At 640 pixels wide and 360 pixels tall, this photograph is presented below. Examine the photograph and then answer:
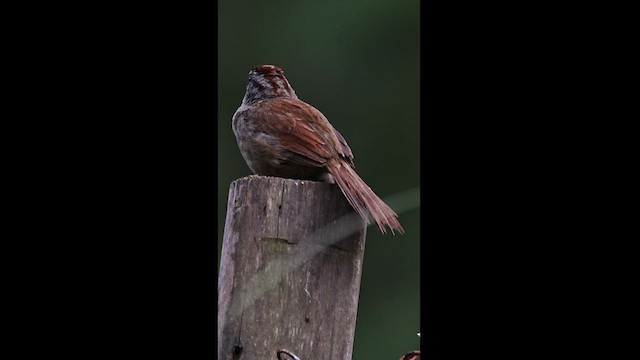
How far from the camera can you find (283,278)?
2262 millimetres

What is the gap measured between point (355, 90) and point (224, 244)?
3.23m

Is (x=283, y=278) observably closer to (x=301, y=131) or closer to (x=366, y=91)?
(x=301, y=131)

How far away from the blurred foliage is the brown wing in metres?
1.03

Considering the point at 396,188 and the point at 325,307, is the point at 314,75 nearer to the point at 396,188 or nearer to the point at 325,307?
the point at 396,188

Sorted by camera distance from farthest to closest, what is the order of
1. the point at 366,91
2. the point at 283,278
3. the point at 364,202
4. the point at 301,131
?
1. the point at 366,91
2. the point at 301,131
3. the point at 364,202
4. the point at 283,278

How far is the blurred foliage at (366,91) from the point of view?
4.45m

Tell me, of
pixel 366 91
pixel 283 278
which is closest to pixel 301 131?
pixel 283 278

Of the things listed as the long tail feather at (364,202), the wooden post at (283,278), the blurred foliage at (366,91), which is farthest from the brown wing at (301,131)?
the blurred foliage at (366,91)

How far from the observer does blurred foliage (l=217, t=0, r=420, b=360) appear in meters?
4.45

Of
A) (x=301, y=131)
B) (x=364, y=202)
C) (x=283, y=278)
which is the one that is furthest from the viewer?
(x=301, y=131)

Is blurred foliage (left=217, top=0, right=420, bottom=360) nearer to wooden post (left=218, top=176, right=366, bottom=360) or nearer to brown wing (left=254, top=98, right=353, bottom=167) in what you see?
brown wing (left=254, top=98, right=353, bottom=167)

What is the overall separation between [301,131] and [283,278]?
0.91 metres

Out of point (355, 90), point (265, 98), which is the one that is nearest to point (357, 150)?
point (355, 90)

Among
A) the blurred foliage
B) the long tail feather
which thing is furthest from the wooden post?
the blurred foliage
